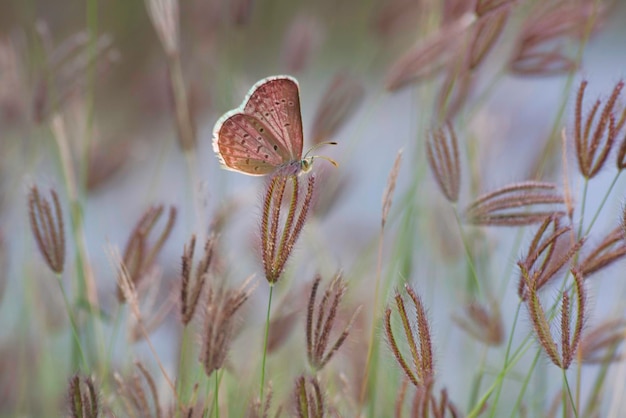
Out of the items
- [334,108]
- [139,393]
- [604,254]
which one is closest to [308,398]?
[139,393]

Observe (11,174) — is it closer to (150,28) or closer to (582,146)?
(582,146)

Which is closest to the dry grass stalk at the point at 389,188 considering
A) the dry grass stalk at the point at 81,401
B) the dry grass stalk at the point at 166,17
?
the dry grass stalk at the point at 81,401

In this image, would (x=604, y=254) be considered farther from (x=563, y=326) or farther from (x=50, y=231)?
(x=50, y=231)

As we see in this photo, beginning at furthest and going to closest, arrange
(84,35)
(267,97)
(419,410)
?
1. (84,35)
2. (267,97)
3. (419,410)

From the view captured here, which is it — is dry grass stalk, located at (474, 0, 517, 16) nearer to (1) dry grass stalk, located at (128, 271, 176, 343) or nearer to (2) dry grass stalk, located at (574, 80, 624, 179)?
(2) dry grass stalk, located at (574, 80, 624, 179)

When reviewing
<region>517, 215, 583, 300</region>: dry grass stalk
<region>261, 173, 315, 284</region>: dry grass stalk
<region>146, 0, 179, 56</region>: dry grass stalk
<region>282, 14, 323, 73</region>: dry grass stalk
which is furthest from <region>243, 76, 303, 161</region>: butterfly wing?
<region>282, 14, 323, 73</region>: dry grass stalk

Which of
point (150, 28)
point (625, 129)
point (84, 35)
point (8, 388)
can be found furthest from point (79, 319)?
point (150, 28)
